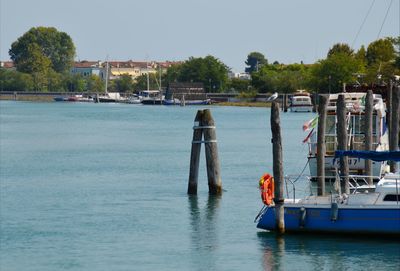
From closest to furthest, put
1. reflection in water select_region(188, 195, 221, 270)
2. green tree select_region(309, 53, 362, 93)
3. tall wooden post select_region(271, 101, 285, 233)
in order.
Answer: reflection in water select_region(188, 195, 221, 270) < tall wooden post select_region(271, 101, 285, 233) < green tree select_region(309, 53, 362, 93)

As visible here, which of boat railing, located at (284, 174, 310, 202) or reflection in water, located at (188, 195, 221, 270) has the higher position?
boat railing, located at (284, 174, 310, 202)

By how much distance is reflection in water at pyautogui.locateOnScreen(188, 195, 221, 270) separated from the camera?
40500 mm

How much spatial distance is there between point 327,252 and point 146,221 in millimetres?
9774

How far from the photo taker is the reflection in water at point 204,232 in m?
40.5

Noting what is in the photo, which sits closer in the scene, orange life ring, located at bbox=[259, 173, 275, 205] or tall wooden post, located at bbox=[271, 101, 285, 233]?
tall wooden post, located at bbox=[271, 101, 285, 233]

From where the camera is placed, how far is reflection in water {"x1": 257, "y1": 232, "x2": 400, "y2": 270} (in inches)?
1554

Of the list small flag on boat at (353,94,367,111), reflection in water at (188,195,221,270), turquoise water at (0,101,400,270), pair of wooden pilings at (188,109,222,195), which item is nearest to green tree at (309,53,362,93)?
turquoise water at (0,101,400,270)

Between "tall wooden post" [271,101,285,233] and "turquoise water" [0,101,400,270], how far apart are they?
0.77m

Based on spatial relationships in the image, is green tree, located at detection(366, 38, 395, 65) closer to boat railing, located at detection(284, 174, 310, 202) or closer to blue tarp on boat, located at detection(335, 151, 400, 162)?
boat railing, located at detection(284, 174, 310, 202)

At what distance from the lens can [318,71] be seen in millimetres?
199750

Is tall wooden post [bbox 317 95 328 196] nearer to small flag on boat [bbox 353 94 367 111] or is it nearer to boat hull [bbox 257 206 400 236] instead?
boat hull [bbox 257 206 400 236]

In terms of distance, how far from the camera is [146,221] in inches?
1914

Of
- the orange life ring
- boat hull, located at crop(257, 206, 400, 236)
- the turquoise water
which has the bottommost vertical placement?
the turquoise water

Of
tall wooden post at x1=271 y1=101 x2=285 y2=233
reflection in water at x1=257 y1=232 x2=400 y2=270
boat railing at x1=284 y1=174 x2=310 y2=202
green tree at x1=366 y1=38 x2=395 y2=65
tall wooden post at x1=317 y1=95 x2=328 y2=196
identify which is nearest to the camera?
reflection in water at x1=257 y1=232 x2=400 y2=270
